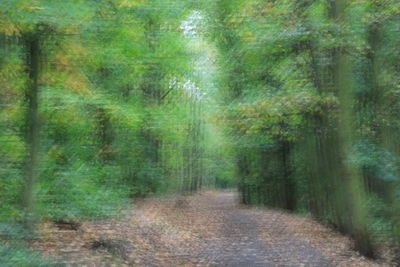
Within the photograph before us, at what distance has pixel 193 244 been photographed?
11172mm

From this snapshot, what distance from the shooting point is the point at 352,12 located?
9.88m

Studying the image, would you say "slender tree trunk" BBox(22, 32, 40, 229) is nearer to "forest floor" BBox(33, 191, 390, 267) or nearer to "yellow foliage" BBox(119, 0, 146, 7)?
"forest floor" BBox(33, 191, 390, 267)

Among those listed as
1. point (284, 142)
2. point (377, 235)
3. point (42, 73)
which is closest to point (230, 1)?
point (284, 142)

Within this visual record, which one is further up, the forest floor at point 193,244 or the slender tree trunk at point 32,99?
the slender tree trunk at point 32,99

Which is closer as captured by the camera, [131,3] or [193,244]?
[131,3]

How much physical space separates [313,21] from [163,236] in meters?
8.19

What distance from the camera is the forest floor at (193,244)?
8094 mm

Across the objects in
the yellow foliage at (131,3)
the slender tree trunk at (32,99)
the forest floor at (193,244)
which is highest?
the yellow foliage at (131,3)

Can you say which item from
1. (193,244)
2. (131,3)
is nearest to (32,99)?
(131,3)

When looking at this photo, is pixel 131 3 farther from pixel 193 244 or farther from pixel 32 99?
pixel 193 244

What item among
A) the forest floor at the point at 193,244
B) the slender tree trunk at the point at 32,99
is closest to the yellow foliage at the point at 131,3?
the slender tree trunk at the point at 32,99

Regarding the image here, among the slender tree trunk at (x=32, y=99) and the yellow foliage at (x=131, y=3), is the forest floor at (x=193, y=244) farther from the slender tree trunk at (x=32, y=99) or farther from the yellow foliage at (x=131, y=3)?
the yellow foliage at (x=131, y=3)

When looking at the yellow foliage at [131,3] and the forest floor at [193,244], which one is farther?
the yellow foliage at [131,3]

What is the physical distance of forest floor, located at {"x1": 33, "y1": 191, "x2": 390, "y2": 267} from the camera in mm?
8094
